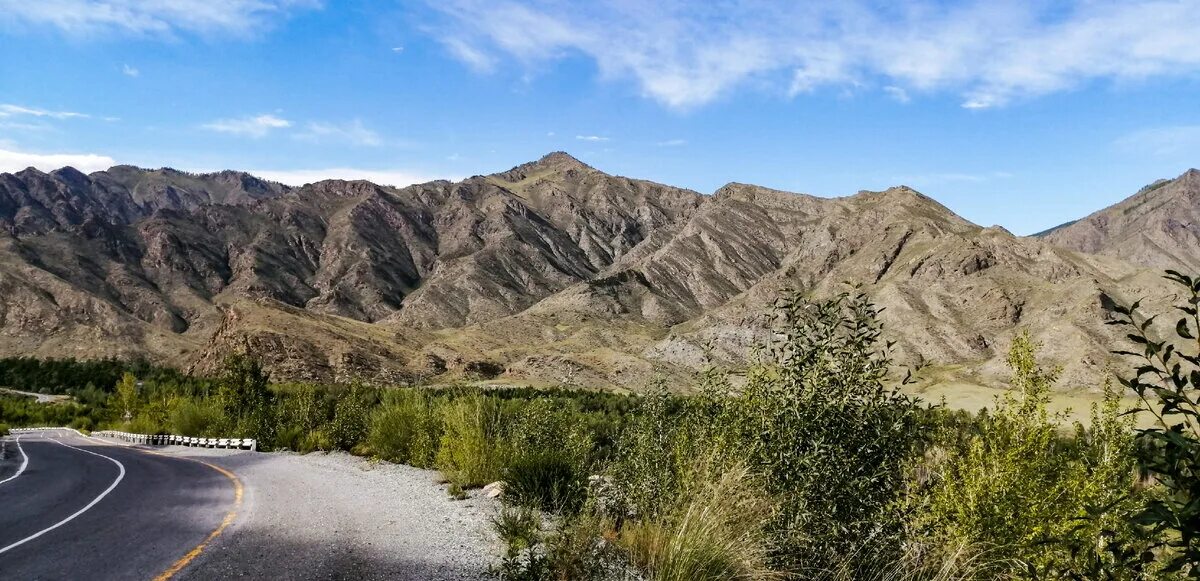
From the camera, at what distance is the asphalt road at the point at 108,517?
9.65 meters

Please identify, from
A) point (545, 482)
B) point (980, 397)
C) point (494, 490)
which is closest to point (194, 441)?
point (494, 490)

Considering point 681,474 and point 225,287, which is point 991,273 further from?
point 225,287

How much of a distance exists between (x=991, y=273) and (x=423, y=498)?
4076 inches

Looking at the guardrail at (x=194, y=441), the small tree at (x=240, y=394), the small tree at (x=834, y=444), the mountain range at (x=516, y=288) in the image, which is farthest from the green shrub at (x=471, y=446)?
the mountain range at (x=516, y=288)

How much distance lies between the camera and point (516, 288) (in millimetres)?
155625

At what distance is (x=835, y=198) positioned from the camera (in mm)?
183750

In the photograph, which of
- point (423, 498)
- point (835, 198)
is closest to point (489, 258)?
point (835, 198)

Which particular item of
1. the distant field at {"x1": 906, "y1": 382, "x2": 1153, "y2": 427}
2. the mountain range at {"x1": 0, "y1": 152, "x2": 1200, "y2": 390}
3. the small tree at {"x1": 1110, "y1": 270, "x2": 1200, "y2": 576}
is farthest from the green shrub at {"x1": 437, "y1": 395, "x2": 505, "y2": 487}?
the distant field at {"x1": 906, "y1": 382, "x2": 1153, "y2": 427}

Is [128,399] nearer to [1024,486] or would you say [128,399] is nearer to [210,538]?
[210,538]

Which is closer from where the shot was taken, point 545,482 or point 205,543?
point 205,543

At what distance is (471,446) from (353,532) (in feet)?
16.7

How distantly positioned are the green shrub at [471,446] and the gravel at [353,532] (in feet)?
1.87

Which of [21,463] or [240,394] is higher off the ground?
[240,394]

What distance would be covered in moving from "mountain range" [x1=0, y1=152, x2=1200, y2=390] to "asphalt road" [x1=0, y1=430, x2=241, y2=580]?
32.3 meters
